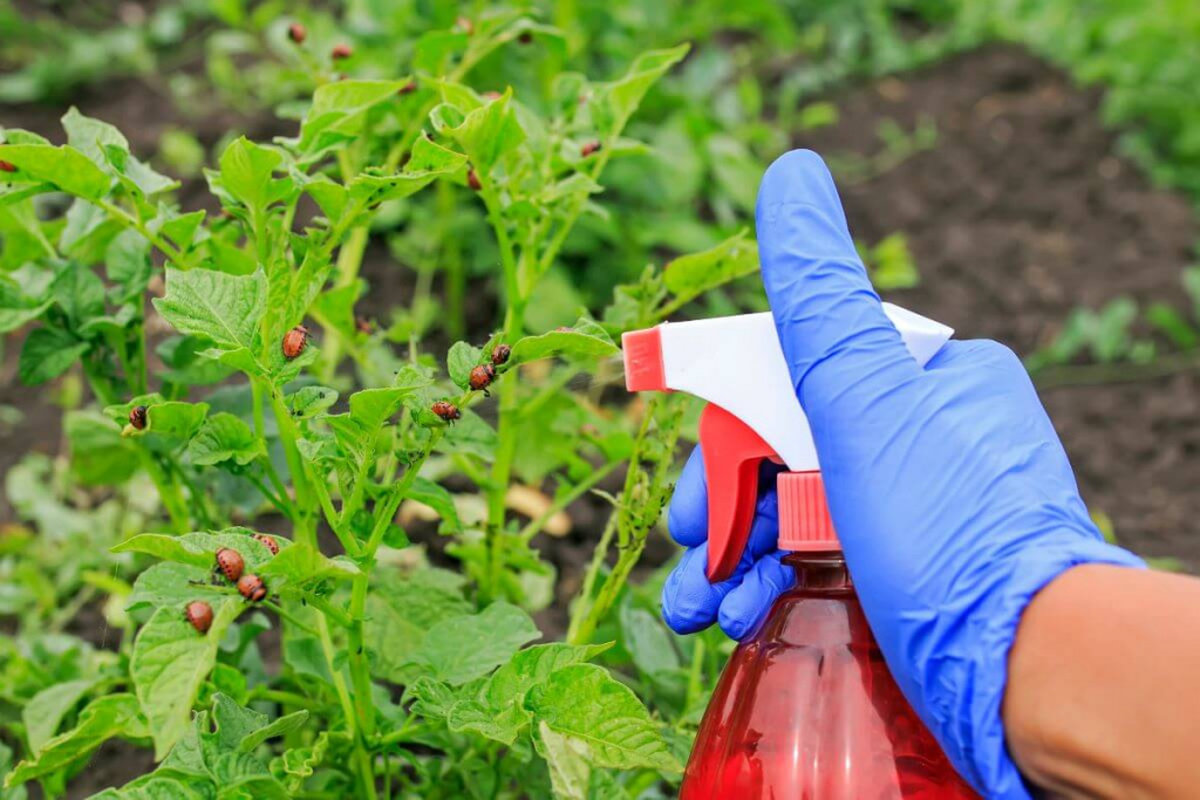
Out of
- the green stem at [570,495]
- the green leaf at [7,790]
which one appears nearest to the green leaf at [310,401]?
the green stem at [570,495]

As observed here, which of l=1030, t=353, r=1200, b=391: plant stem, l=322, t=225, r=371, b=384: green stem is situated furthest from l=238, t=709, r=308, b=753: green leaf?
l=1030, t=353, r=1200, b=391: plant stem

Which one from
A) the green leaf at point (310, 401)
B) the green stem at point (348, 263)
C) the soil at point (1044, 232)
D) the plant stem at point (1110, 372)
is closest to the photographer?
the green leaf at point (310, 401)

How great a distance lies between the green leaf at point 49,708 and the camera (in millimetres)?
1374

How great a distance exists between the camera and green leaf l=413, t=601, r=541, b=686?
1213mm

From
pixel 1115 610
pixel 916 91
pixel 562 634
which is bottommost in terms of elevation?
pixel 562 634

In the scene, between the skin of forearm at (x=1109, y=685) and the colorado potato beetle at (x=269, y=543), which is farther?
the colorado potato beetle at (x=269, y=543)

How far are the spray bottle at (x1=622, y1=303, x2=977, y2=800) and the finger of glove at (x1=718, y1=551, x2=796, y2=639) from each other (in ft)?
0.13

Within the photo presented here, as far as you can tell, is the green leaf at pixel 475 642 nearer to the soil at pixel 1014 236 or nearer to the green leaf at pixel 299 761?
the green leaf at pixel 299 761

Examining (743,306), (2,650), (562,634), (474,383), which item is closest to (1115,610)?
(474,383)

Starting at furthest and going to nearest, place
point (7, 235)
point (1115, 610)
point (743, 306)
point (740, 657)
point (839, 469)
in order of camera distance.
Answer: point (743, 306), point (7, 235), point (740, 657), point (839, 469), point (1115, 610)

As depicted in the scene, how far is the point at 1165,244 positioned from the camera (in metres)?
3.92

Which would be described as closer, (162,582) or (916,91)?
(162,582)

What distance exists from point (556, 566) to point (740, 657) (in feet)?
3.55

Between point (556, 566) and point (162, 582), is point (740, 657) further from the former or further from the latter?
point (556, 566)
